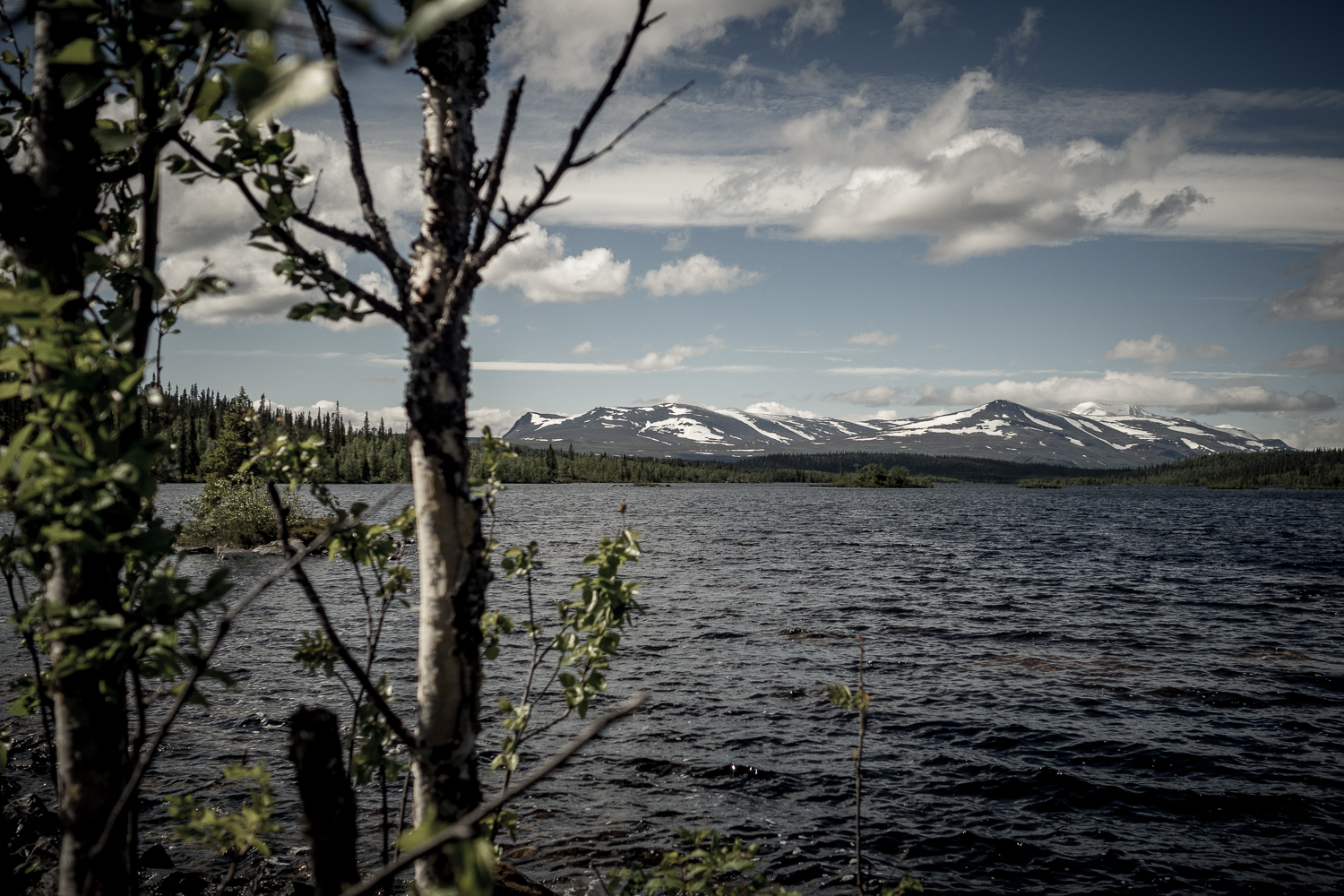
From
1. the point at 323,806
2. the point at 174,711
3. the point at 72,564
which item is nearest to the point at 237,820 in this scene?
the point at 323,806

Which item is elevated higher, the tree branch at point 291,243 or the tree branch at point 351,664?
the tree branch at point 291,243

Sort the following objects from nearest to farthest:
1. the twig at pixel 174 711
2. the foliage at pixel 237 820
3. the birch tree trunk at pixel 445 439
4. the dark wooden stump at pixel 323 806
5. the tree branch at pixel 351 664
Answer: the twig at pixel 174 711, the dark wooden stump at pixel 323 806, the birch tree trunk at pixel 445 439, the tree branch at pixel 351 664, the foliage at pixel 237 820

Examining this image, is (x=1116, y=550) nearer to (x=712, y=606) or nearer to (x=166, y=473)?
(x=712, y=606)

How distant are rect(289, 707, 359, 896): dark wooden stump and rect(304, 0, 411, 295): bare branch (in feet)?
5.68

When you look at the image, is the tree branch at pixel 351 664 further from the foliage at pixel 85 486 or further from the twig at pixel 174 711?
the foliage at pixel 85 486

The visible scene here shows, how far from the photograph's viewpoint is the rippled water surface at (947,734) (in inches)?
→ 430

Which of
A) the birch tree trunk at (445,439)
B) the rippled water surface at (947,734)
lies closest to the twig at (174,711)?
the birch tree trunk at (445,439)

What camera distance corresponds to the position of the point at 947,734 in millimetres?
15383

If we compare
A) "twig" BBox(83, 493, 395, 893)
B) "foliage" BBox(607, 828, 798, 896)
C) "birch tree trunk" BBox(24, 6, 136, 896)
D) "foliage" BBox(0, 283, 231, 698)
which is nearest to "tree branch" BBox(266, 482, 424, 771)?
"twig" BBox(83, 493, 395, 893)

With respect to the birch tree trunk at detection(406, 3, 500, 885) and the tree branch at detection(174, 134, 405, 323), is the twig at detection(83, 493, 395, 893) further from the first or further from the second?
the tree branch at detection(174, 134, 405, 323)

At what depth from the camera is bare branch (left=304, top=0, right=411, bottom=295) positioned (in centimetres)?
298

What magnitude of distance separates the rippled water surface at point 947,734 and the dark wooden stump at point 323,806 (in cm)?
818

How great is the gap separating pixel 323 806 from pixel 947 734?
50.6ft

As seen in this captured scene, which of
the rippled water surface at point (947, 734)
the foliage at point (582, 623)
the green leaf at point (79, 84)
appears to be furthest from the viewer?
the rippled water surface at point (947, 734)
